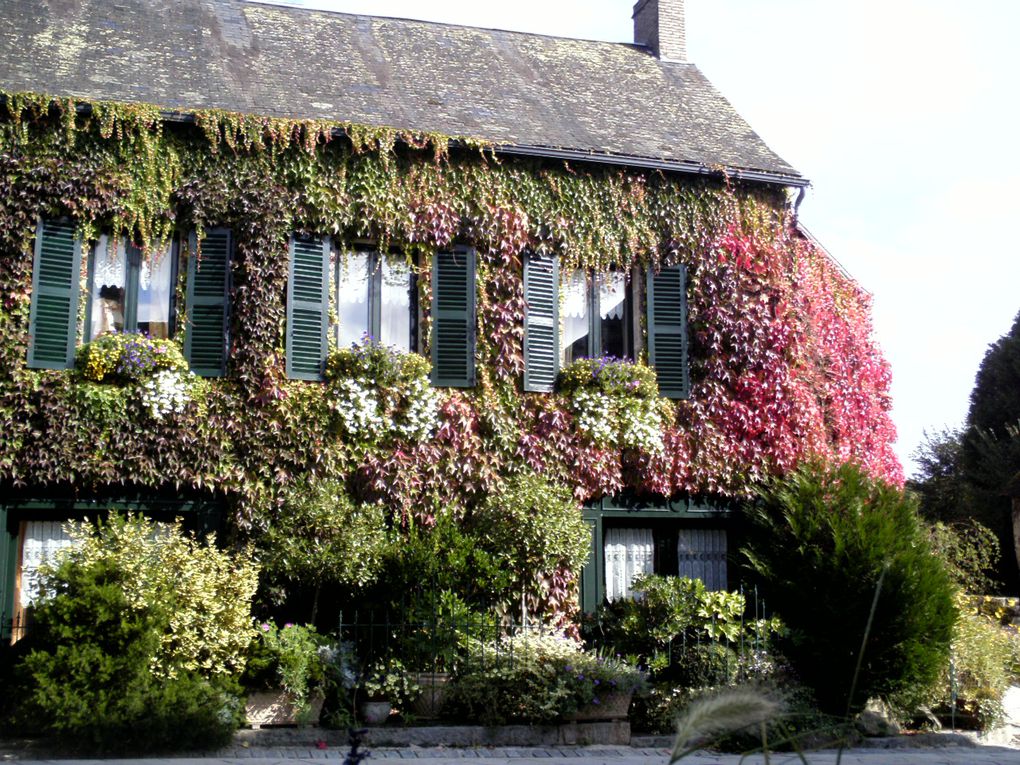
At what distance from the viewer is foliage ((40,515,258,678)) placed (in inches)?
361

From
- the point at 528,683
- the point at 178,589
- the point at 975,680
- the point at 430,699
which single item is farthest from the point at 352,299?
the point at 975,680

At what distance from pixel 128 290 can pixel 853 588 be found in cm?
784

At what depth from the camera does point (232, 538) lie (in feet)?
36.4

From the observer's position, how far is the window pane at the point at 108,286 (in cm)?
1138

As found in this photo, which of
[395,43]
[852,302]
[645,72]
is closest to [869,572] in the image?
[852,302]

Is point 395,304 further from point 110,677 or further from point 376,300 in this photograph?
point 110,677

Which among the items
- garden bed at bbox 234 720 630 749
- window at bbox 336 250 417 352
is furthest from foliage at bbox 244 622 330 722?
window at bbox 336 250 417 352

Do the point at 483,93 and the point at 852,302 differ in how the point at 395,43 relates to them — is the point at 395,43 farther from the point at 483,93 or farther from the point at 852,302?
the point at 852,302

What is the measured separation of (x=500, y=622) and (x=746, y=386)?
3.89m

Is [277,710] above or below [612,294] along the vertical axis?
below

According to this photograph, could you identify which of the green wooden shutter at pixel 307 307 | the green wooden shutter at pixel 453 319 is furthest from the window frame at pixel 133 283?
the green wooden shutter at pixel 453 319

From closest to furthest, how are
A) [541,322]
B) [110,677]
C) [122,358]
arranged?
[110,677]
[122,358]
[541,322]

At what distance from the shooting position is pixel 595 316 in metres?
12.9

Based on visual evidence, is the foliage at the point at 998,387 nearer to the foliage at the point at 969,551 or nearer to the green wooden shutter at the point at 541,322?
the foliage at the point at 969,551
